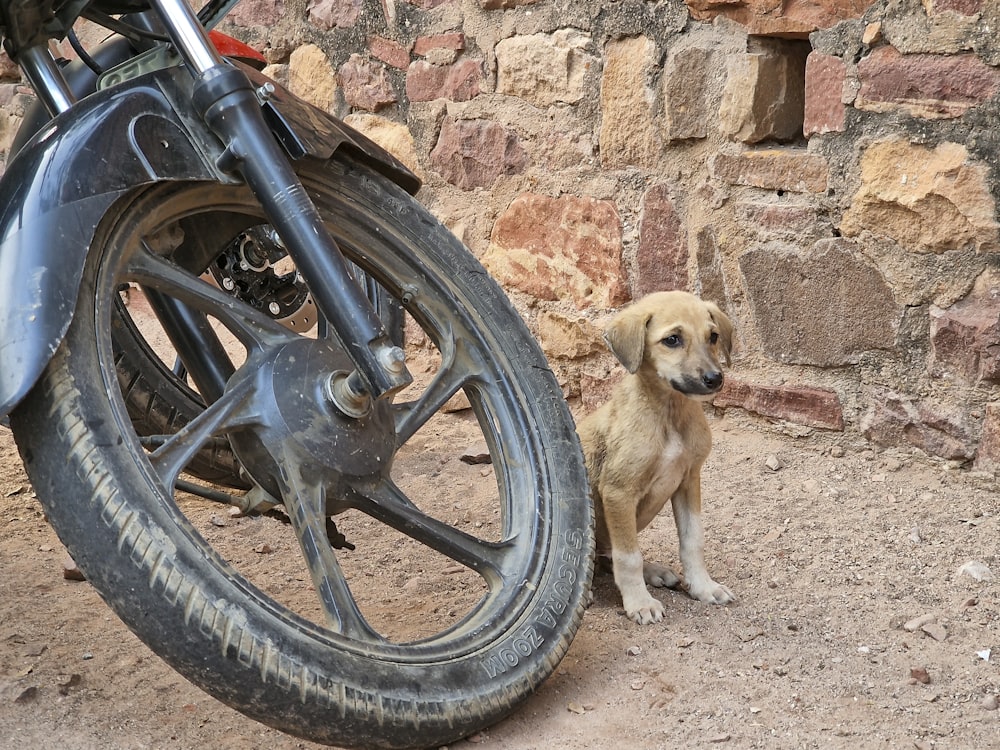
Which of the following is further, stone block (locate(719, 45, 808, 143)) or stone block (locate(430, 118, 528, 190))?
stone block (locate(430, 118, 528, 190))

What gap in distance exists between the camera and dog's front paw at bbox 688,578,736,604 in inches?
112

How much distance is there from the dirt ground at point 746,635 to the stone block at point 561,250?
0.66 m

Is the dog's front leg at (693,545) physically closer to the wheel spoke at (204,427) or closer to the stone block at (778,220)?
the stone block at (778,220)

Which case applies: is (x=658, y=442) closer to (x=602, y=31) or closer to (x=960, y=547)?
(x=960, y=547)

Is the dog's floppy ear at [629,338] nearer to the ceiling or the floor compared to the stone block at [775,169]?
nearer to the floor

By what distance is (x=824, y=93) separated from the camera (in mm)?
3264

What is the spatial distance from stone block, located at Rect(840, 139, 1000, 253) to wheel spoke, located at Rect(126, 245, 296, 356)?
1.79 meters

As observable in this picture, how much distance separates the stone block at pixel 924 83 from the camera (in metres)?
2.94

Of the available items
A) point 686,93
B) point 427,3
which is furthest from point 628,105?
point 427,3

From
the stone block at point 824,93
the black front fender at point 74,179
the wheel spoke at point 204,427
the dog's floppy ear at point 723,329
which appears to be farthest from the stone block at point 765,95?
the wheel spoke at point 204,427

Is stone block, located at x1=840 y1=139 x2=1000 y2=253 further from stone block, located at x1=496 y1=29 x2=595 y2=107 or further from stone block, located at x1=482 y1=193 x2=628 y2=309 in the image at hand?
stone block, located at x1=496 y1=29 x2=595 y2=107

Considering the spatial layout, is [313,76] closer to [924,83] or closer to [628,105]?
[628,105]

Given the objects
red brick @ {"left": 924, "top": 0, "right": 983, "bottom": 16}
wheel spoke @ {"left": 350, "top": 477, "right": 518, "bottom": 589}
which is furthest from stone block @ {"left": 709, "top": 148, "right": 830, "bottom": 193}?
wheel spoke @ {"left": 350, "top": 477, "right": 518, "bottom": 589}

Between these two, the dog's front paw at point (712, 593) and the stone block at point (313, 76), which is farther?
the stone block at point (313, 76)
